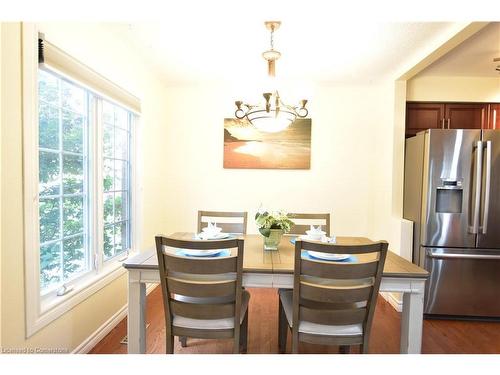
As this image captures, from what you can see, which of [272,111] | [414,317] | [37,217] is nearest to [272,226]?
[272,111]

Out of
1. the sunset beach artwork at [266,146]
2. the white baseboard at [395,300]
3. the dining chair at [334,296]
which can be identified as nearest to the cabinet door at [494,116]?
the sunset beach artwork at [266,146]

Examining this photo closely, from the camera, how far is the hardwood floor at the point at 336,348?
1.98 meters

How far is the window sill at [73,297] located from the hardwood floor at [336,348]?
421mm

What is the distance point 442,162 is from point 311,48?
1562 millimetres

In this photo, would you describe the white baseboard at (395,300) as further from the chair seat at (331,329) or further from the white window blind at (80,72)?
the white window blind at (80,72)

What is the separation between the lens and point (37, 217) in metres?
1.46

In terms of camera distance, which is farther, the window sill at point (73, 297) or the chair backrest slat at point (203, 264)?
the window sill at point (73, 297)

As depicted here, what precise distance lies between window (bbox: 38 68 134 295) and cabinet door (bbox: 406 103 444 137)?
302 cm

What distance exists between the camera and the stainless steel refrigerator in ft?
7.79

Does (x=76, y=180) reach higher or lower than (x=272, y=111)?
lower

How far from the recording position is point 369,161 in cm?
329

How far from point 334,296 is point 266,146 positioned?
7.23 ft

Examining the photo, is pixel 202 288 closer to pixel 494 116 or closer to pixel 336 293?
pixel 336 293

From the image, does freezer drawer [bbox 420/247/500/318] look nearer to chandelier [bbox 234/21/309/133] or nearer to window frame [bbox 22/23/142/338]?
chandelier [bbox 234/21/309/133]
